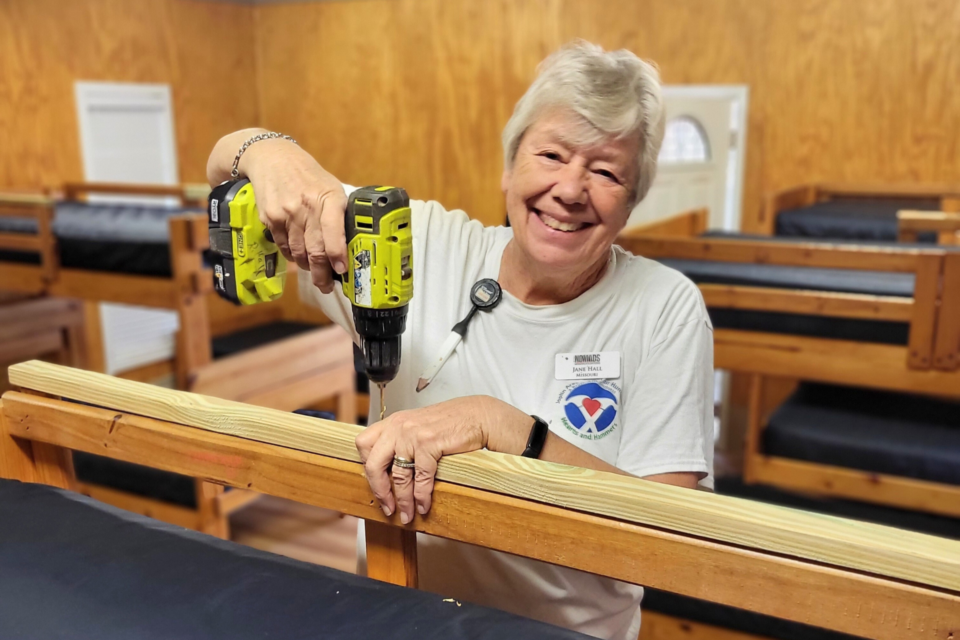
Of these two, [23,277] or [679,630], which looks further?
[23,277]

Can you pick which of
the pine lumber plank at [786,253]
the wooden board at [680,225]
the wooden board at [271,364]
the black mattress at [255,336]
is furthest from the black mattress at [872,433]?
the black mattress at [255,336]

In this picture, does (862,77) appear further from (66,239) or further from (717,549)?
(717,549)

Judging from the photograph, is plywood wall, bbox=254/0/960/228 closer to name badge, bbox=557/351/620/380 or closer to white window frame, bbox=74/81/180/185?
white window frame, bbox=74/81/180/185

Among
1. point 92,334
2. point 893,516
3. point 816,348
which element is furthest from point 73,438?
point 92,334

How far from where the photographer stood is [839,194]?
15.9ft

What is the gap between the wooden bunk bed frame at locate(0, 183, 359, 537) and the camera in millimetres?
3102

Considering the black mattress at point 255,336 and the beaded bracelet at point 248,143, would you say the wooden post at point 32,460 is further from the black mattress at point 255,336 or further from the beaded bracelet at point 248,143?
the black mattress at point 255,336

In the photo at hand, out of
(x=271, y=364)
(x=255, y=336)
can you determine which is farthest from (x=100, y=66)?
(x=271, y=364)

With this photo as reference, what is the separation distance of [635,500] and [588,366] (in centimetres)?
36

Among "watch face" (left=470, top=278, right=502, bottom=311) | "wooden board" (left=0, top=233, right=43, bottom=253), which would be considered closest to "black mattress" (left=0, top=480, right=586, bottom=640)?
"watch face" (left=470, top=278, right=502, bottom=311)

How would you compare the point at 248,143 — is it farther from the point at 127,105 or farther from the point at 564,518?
the point at 127,105

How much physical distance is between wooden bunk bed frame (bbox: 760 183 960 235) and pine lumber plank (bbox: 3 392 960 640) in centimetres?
376

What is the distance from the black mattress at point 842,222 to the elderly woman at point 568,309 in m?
3.29

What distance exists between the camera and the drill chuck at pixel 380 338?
1085 mm
